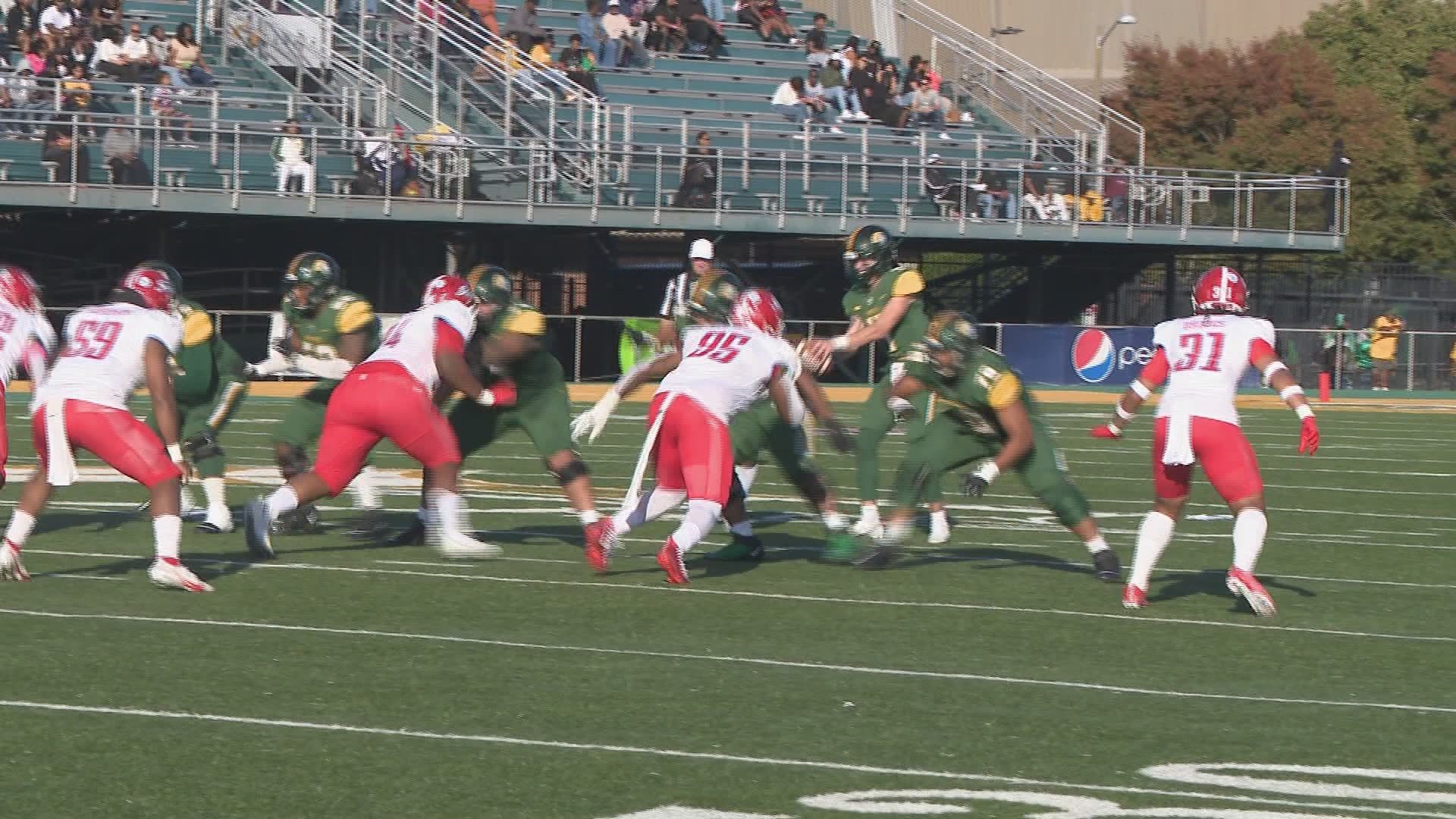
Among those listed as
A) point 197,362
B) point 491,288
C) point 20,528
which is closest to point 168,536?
point 20,528

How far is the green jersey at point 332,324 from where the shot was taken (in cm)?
1219

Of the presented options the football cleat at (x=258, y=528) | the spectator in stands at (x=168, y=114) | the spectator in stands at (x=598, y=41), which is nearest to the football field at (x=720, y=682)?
the football cleat at (x=258, y=528)

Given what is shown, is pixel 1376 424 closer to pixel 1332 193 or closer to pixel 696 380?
pixel 1332 193

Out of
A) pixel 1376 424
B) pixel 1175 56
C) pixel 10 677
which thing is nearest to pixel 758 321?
pixel 10 677

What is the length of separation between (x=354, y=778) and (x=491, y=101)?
26634mm

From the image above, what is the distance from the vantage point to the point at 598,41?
1406 inches

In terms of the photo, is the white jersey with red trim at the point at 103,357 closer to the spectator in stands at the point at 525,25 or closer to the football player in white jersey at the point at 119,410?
the football player in white jersey at the point at 119,410

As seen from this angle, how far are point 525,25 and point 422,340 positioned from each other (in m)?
23.7

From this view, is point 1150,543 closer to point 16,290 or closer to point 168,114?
point 16,290

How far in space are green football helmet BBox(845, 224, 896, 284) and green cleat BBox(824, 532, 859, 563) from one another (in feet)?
7.10

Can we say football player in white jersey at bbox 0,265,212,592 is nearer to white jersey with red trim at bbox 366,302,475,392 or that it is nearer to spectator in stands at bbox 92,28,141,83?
white jersey with red trim at bbox 366,302,475,392

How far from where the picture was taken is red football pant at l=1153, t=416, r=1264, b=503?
33.0ft

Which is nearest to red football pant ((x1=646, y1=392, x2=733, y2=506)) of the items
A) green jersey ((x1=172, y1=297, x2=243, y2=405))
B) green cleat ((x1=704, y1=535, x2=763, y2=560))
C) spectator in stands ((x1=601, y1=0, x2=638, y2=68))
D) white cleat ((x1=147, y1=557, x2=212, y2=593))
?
green cleat ((x1=704, y1=535, x2=763, y2=560))

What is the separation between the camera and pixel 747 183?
3294 cm
